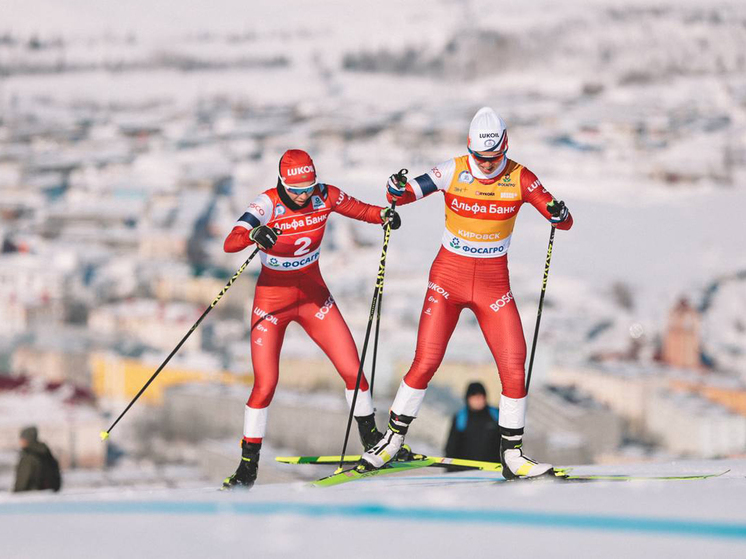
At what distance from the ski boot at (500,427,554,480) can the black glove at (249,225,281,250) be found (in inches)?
46.7

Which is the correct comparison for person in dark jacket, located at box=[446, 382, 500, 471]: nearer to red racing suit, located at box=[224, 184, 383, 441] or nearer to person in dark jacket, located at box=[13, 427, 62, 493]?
red racing suit, located at box=[224, 184, 383, 441]

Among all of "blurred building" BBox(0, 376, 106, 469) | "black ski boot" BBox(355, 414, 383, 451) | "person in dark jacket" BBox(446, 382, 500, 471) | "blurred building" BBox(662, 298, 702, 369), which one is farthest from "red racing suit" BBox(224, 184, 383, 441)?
"blurred building" BBox(662, 298, 702, 369)

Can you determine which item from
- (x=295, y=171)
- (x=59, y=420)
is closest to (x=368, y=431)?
(x=295, y=171)

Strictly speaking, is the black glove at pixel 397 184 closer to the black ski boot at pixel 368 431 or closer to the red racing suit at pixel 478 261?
the red racing suit at pixel 478 261

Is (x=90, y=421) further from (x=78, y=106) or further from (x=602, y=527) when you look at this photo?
(x=78, y=106)

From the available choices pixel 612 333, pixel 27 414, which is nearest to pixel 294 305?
pixel 27 414

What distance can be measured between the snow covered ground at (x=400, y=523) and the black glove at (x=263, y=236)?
1.02 metres

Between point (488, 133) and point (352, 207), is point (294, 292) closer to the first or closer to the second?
point (352, 207)

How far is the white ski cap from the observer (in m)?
4.51

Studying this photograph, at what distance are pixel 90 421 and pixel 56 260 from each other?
33.3 m

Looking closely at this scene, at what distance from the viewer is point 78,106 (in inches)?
3912

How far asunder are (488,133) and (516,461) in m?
1.29

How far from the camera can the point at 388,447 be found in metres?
4.81

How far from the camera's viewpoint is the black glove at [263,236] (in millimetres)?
4445
